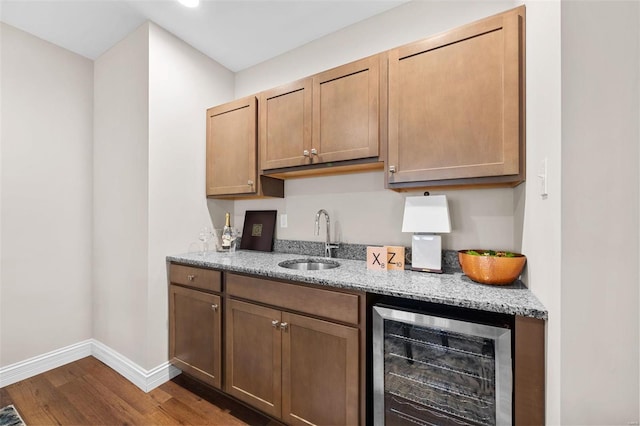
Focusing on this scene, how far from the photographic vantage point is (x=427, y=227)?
1604mm

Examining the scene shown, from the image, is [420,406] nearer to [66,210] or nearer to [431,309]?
[431,309]

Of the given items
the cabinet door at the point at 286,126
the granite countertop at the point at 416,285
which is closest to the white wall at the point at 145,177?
the granite countertop at the point at 416,285

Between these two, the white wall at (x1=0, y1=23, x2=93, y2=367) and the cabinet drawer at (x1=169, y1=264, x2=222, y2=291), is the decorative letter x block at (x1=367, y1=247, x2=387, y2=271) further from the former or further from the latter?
the white wall at (x1=0, y1=23, x2=93, y2=367)

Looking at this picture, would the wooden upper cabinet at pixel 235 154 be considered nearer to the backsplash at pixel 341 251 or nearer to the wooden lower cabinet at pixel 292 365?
the backsplash at pixel 341 251

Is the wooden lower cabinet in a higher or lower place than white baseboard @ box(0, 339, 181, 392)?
higher

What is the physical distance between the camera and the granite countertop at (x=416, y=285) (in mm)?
1041

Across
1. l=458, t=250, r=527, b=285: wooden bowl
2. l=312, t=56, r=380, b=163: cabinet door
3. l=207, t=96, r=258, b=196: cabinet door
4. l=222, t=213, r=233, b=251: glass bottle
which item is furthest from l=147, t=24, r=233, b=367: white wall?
l=458, t=250, r=527, b=285: wooden bowl

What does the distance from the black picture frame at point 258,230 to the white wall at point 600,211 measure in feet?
6.45

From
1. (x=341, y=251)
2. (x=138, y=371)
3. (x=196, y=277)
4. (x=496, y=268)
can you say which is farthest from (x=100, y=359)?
(x=496, y=268)

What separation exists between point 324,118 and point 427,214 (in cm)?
88

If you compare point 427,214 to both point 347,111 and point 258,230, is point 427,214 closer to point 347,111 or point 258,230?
point 347,111

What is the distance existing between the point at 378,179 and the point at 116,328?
2367mm

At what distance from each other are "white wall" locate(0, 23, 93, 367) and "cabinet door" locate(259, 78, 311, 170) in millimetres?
1692

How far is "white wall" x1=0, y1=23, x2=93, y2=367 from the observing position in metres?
2.06
